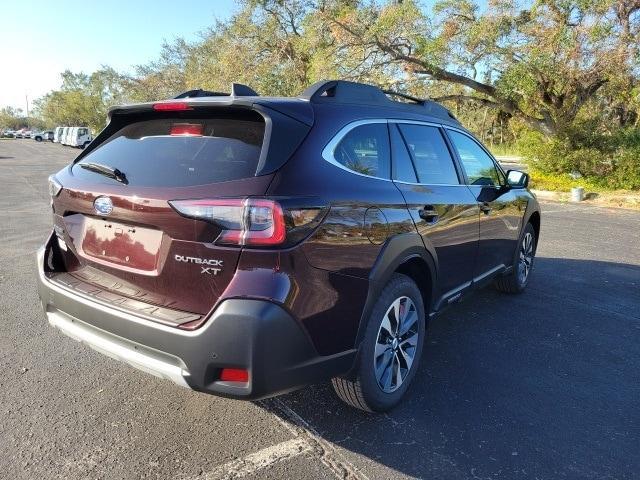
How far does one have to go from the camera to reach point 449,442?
2.59 metres

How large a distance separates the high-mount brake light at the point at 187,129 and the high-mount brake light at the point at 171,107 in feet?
0.27

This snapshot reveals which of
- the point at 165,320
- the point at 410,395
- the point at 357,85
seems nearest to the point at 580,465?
the point at 410,395

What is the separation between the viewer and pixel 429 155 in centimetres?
343

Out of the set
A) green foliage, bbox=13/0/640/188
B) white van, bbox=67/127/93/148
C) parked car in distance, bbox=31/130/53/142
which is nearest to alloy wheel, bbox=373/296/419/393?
green foliage, bbox=13/0/640/188

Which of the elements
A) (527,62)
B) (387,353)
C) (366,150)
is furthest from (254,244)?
(527,62)

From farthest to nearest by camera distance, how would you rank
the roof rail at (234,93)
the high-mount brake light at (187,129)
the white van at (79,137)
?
1. the white van at (79,137)
2. the roof rail at (234,93)
3. the high-mount brake light at (187,129)

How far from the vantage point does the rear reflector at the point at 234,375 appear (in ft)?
6.91

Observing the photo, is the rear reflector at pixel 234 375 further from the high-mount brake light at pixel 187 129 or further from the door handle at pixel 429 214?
the door handle at pixel 429 214

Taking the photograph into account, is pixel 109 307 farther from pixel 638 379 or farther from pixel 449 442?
pixel 638 379

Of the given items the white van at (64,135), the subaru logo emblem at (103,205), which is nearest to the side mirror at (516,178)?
the subaru logo emblem at (103,205)

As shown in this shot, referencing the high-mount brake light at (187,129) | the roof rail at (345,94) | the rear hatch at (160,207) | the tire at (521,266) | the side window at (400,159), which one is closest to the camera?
the rear hatch at (160,207)

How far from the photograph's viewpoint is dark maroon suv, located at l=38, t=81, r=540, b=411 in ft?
6.88

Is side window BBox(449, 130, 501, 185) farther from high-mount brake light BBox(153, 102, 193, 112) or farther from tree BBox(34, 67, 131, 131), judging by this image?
tree BBox(34, 67, 131, 131)

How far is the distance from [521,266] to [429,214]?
2481 millimetres
